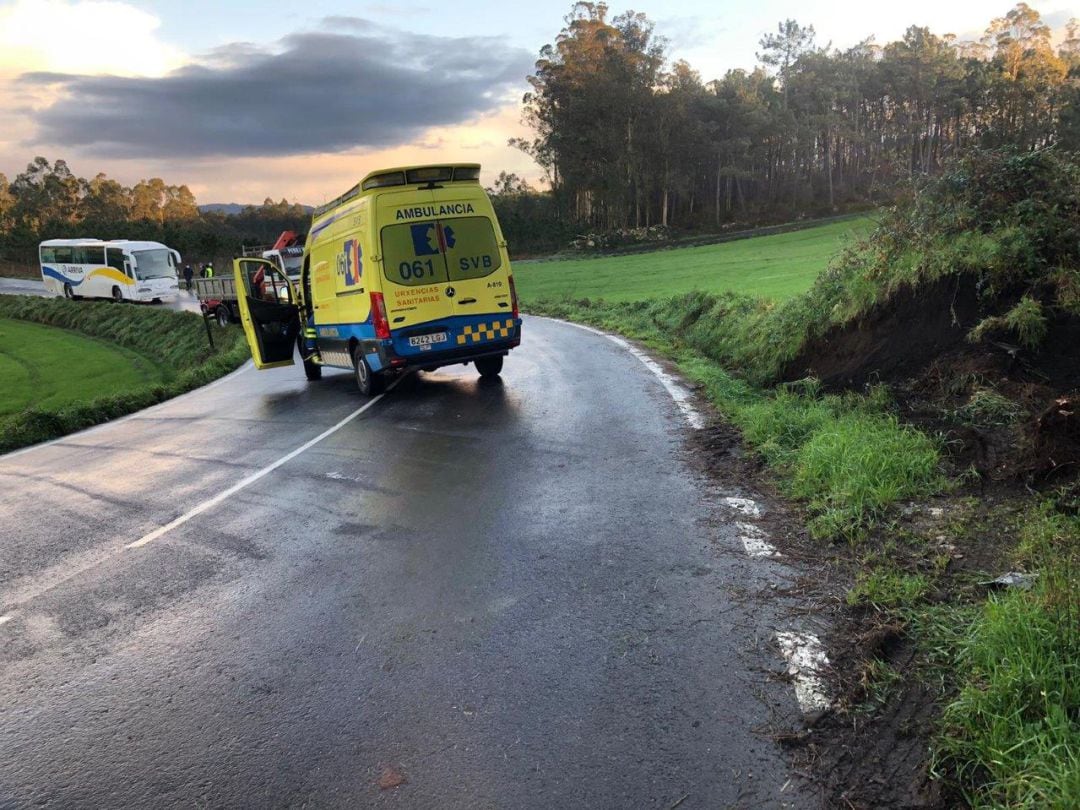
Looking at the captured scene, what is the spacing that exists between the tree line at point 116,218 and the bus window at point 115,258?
110 feet

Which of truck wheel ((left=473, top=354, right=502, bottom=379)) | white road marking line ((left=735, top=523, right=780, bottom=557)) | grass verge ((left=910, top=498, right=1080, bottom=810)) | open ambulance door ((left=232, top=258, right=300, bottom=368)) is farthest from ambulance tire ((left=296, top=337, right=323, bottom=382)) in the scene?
grass verge ((left=910, top=498, right=1080, bottom=810))

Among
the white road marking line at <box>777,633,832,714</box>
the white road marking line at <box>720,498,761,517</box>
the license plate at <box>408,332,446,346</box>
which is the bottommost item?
the white road marking line at <box>777,633,832,714</box>

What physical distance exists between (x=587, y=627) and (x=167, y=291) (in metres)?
44.5

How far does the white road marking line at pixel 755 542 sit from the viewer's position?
176 inches

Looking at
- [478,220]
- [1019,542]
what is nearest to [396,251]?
[478,220]

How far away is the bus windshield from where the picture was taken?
40781 millimetres

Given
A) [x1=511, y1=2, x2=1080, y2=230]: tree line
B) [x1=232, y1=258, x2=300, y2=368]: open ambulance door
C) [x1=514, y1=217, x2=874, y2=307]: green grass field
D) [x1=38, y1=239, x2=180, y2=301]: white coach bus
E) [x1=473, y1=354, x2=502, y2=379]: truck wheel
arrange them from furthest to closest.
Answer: [x1=511, y1=2, x2=1080, y2=230]: tree line < [x1=38, y1=239, x2=180, y2=301]: white coach bus < [x1=514, y1=217, x2=874, y2=307]: green grass field < [x1=232, y1=258, x2=300, y2=368]: open ambulance door < [x1=473, y1=354, x2=502, y2=379]: truck wheel

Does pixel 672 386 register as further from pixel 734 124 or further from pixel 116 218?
pixel 116 218

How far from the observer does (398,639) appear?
376 centimetres

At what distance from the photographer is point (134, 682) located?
11.8 ft

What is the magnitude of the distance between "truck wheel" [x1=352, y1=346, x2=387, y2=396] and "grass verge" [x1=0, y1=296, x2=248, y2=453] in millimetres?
4649

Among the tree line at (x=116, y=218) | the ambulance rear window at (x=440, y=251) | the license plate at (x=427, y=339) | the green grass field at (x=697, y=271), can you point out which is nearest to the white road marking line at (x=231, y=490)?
the license plate at (x=427, y=339)

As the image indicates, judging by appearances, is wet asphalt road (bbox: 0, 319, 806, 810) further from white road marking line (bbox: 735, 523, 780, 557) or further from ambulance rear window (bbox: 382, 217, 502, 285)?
ambulance rear window (bbox: 382, 217, 502, 285)

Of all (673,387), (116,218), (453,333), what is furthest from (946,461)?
(116,218)
